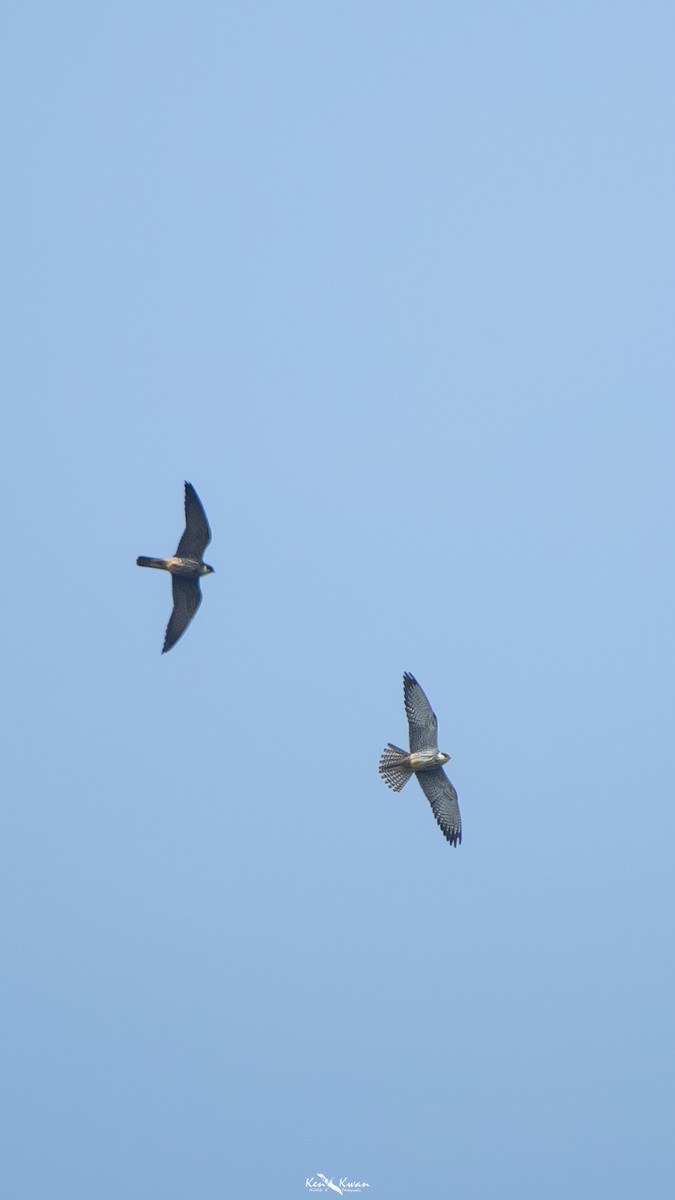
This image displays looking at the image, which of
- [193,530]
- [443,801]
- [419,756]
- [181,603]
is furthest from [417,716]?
[193,530]

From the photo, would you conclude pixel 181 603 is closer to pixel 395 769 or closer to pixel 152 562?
pixel 152 562

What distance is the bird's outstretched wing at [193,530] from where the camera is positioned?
31500 millimetres

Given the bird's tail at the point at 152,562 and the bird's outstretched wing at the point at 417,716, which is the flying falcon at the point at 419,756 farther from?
the bird's tail at the point at 152,562

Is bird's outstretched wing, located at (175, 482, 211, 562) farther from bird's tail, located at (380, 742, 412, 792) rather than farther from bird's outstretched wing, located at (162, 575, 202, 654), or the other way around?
bird's tail, located at (380, 742, 412, 792)

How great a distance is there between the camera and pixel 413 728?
30797mm

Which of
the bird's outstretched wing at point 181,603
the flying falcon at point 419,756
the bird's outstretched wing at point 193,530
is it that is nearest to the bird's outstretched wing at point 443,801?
the flying falcon at point 419,756

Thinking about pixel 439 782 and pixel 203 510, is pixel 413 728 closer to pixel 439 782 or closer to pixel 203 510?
pixel 439 782

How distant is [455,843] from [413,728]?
2.19 meters

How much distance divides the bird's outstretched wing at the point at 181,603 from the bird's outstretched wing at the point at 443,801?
16.3 feet

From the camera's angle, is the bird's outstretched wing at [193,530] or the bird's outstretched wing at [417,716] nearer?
the bird's outstretched wing at [417,716]

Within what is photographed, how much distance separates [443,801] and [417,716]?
5.27 feet

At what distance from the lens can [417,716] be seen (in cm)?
3078

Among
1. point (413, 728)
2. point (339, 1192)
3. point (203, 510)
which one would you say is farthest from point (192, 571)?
point (339, 1192)

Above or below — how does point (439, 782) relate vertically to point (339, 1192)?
above
